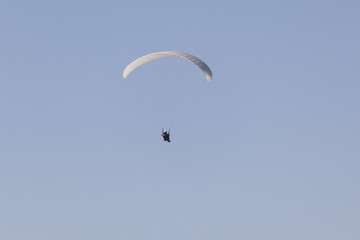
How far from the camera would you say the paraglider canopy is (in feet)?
373

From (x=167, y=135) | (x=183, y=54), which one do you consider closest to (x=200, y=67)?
(x=183, y=54)

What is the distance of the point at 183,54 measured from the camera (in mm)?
115312

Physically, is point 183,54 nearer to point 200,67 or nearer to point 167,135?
point 200,67

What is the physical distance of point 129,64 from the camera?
118 m

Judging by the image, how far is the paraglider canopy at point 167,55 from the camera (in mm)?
113812

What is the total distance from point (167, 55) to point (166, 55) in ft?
0.46

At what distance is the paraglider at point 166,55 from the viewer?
114m

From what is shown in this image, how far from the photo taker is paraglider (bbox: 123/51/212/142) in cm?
11381

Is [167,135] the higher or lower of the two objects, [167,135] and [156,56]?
the lower

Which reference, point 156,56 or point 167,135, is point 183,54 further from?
point 167,135

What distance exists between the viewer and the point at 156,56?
382ft

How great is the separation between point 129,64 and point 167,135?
1042 centimetres

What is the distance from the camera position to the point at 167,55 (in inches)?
4562

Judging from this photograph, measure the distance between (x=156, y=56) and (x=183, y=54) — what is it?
3.55 meters
